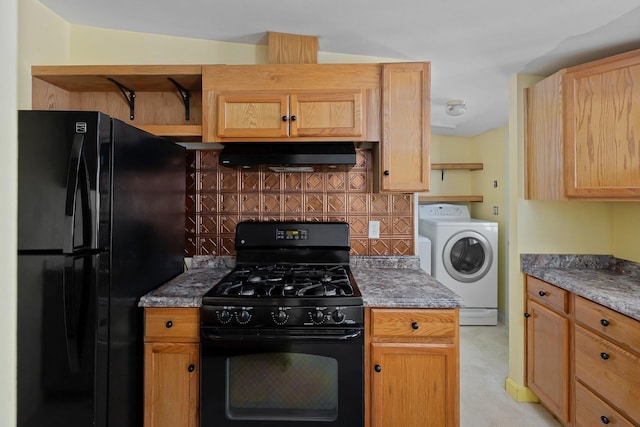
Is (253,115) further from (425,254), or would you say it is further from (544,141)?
(425,254)

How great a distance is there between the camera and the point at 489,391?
2.51 metres

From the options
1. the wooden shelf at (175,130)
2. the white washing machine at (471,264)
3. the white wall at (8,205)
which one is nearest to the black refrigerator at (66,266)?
the wooden shelf at (175,130)

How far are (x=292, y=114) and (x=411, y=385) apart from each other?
5.04 ft

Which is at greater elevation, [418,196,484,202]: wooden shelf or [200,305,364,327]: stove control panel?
[418,196,484,202]: wooden shelf

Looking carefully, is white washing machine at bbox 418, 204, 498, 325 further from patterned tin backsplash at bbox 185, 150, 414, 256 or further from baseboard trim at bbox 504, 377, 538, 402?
patterned tin backsplash at bbox 185, 150, 414, 256

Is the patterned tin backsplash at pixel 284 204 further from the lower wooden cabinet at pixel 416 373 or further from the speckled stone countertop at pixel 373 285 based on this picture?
the lower wooden cabinet at pixel 416 373

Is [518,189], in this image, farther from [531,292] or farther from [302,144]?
[302,144]

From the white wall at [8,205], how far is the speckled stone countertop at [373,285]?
47.1 inches

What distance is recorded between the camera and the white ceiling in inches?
66.9

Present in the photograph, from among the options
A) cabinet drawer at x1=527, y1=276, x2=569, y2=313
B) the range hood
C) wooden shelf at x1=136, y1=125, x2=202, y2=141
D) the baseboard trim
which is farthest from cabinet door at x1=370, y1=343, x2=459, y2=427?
wooden shelf at x1=136, y1=125, x2=202, y2=141

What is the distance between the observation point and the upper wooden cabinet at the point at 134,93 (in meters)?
1.97

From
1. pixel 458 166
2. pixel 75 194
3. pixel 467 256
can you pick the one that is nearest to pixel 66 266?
pixel 75 194

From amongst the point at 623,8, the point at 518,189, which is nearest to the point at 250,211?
the point at 518,189

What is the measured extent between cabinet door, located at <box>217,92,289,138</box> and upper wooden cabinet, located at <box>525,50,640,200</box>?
163 centimetres
